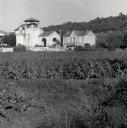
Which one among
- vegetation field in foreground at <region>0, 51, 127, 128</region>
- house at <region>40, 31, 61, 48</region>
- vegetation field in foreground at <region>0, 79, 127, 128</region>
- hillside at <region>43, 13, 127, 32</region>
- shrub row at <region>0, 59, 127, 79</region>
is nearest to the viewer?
vegetation field in foreground at <region>0, 79, 127, 128</region>

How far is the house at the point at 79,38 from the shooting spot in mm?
94688

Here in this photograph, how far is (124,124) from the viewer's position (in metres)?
9.29

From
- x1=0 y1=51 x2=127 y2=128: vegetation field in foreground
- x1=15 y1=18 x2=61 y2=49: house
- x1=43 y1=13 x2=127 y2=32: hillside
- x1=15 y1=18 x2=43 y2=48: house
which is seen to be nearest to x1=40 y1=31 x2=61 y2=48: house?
x1=15 y1=18 x2=61 y2=49: house

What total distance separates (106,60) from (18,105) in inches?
590

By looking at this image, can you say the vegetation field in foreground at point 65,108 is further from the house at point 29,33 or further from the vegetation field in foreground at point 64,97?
the house at point 29,33

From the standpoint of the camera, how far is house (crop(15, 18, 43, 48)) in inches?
3733

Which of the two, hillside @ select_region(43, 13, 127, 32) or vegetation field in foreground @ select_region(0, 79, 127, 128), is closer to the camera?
vegetation field in foreground @ select_region(0, 79, 127, 128)

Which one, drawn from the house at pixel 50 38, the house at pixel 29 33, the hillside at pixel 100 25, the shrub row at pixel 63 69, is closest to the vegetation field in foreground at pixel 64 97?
the shrub row at pixel 63 69

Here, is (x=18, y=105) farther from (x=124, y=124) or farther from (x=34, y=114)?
(x=124, y=124)

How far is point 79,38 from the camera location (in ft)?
316

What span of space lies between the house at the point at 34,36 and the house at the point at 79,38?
239 centimetres

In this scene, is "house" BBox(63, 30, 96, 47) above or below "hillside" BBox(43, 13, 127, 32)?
below

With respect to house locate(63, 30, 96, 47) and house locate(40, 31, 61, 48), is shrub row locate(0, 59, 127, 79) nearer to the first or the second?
house locate(40, 31, 61, 48)

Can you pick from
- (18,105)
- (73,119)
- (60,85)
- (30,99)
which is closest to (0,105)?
(18,105)
